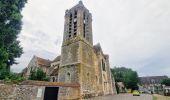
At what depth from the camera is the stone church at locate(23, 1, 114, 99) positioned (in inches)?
744

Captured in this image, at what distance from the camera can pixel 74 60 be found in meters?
19.8

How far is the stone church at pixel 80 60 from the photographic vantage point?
62.0 ft

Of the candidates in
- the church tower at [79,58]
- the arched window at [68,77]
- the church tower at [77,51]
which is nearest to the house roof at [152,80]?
the church tower at [79,58]

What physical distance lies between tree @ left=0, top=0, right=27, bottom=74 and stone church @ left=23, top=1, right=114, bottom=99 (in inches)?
261

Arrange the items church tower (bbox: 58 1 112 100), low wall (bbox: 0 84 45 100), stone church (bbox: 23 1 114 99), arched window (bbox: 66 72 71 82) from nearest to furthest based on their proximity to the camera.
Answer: low wall (bbox: 0 84 45 100) → church tower (bbox: 58 1 112 100) → stone church (bbox: 23 1 114 99) → arched window (bbox: 66 72 71 82)

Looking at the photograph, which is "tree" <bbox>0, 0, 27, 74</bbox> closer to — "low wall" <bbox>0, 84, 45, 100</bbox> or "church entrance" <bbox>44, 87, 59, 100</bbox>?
"low wall" <bbox>0, 84, 45, 100</bbox>

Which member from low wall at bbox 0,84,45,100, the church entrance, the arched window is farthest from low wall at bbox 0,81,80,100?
the arched window

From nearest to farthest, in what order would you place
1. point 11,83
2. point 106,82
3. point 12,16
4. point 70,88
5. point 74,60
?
point 11,83, point 12,16, point 70,88, point 74,60, point 106,82

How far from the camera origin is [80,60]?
1920cm

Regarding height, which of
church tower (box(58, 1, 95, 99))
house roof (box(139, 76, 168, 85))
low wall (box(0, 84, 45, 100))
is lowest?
house roof (box(139, 76, 168, 85))

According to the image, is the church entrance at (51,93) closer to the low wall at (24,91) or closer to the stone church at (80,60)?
the low wall at (24,91)

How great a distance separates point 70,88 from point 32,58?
18.3 meters

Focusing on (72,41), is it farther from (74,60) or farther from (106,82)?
(106,82)

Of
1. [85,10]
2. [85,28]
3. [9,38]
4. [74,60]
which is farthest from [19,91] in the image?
[85,10]
